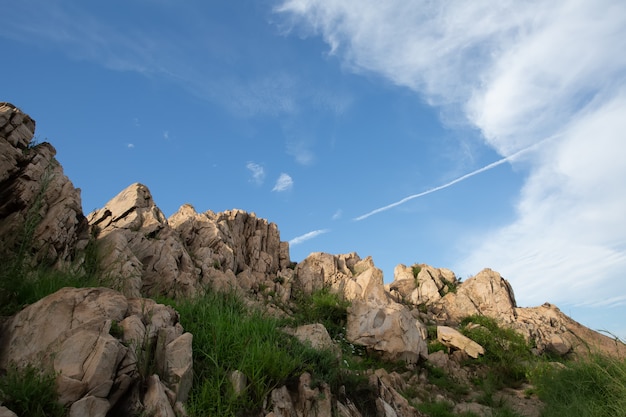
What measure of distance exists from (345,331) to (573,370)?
1061 centimetres

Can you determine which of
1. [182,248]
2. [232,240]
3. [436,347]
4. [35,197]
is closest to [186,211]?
[232,240]

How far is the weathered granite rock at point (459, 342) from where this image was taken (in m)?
20.8

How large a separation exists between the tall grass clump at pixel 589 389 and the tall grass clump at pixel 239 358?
651 centimetres

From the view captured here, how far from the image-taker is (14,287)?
247 inches

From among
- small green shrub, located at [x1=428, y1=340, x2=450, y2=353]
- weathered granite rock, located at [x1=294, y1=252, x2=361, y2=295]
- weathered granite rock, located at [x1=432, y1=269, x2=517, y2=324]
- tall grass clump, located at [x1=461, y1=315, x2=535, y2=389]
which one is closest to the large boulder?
weathered granite rock, located at [x1=294, y1=252, x2=361, y2=295]

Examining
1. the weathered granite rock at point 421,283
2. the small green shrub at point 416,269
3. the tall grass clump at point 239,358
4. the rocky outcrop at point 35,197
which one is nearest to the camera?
the tall grass clump at point 239,358

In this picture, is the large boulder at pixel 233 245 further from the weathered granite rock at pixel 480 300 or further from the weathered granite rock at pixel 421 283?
the weathered granite rock at pixel 480 300

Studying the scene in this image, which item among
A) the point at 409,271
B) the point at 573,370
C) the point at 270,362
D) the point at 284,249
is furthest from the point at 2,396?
the point at 409,271

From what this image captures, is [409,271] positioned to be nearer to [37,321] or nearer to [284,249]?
[284,249]

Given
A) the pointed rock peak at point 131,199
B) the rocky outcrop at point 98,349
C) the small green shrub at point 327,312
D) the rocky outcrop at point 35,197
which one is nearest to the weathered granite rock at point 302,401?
the rocky outcrop at point 98,349

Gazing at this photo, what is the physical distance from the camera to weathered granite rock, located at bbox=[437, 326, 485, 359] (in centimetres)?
2075

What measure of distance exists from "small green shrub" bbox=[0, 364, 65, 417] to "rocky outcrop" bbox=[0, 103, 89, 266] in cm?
362

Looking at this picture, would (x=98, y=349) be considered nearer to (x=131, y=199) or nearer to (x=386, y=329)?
(x=131, y=199)

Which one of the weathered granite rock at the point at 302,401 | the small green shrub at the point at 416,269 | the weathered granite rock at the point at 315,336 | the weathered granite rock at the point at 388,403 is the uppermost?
the small green shrub at the point at 416,269
